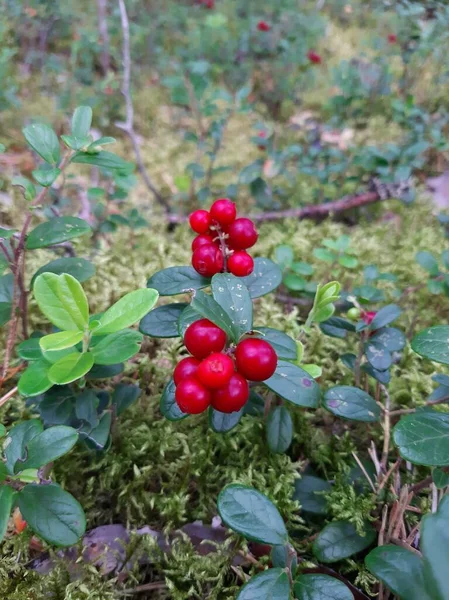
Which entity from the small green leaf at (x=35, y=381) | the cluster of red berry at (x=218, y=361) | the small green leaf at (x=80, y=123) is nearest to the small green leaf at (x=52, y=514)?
the small green leaf at (x=35, y=381)

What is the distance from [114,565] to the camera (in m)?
1.12

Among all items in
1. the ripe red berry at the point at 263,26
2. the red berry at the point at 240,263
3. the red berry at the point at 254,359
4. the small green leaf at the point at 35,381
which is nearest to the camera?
the red berry at the point at 254,359

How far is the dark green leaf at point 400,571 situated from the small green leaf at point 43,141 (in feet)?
3.85

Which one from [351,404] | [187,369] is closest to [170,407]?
[187,369]

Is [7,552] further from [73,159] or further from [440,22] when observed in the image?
[440,22]

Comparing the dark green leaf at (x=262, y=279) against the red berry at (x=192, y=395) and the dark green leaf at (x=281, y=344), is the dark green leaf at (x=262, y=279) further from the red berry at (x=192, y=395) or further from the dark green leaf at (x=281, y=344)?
the red berry at (x=192, y=395)

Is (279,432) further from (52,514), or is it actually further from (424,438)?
(52,514)

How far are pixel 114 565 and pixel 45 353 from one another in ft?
1.88

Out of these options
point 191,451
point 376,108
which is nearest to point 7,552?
point 191,451

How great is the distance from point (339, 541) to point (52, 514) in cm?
64

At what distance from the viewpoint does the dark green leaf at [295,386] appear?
1.01 metres

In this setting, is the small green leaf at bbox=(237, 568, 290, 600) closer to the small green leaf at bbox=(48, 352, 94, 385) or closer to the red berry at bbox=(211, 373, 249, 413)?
the red berry at bbox=(211, 373, 249, 413)

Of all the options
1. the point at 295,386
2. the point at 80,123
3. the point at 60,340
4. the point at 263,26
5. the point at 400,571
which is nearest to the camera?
the point at 400,571

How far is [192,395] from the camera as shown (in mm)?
808
